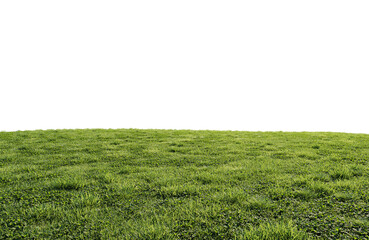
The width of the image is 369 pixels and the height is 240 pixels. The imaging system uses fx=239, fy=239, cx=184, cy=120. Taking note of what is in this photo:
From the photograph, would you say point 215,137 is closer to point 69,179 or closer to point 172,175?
point 172,175

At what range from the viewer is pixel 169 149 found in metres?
12.6

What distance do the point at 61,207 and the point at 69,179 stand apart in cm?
198

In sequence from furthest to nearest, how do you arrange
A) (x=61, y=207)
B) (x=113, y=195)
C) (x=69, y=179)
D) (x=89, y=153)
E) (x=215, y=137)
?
(x=215, y=137)
(x=89, y=153)
(x=69, y=179)
(x=113, y=195)
(x=61, y=207)

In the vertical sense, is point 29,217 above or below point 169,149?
below

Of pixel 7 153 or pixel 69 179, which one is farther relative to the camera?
pixel 7 153

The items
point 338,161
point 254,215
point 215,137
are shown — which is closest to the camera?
point 254,215

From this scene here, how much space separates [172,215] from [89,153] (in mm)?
8020

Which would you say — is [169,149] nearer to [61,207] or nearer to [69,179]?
[69,179]

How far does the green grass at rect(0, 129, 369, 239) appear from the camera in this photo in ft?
16.6

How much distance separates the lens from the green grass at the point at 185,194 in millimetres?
5047

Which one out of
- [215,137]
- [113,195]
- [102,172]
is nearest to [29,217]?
[113,195]

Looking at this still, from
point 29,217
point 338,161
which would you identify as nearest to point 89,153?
point 29,217

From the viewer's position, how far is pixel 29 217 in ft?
18.6

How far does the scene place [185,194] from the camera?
6.91 m
